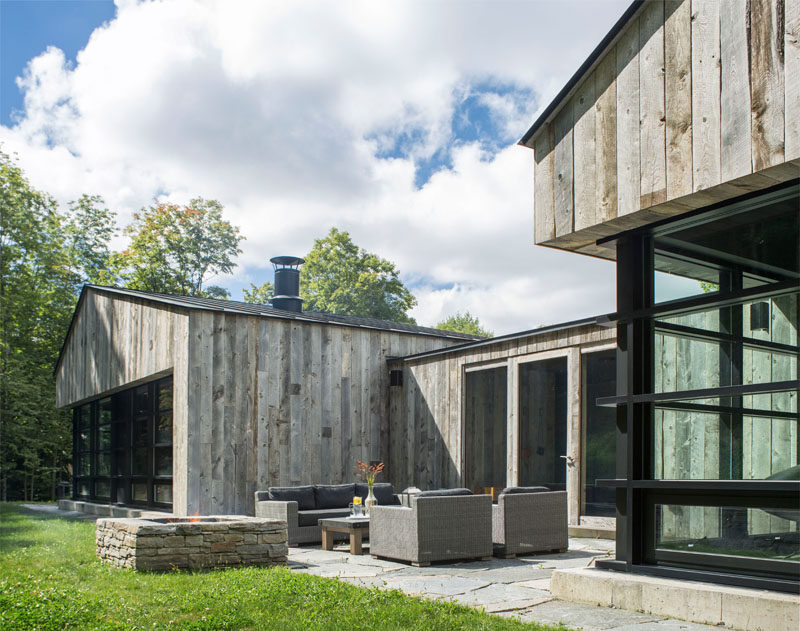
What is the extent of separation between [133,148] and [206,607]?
47.7 ft

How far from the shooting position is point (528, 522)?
7.44 meters

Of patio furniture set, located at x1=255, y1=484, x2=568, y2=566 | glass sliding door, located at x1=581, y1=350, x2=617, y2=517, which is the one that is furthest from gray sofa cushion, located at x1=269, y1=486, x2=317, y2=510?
glass sliding door, located at x1=581, y1=350, x2=617, y2=517

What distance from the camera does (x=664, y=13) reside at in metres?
4.36

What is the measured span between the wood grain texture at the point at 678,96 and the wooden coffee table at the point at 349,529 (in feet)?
15.8

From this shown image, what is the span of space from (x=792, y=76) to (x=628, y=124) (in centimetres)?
103

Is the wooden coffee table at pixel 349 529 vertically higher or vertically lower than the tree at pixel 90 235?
lower

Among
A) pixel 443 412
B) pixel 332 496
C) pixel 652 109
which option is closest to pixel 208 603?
pixel 652 109

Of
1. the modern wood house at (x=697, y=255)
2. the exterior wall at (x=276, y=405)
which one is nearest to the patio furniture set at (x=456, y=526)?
the exterior wall at (x=276, y=405)

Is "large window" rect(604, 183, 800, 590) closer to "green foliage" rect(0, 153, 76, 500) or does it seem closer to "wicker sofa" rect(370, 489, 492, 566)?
"wicker sofa" rect(370, 489, 492, 566)

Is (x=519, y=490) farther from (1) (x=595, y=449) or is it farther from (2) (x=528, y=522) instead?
(1) (x=595, y=449)

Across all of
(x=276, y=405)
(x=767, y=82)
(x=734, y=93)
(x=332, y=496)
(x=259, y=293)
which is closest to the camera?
(x=767, y=82)

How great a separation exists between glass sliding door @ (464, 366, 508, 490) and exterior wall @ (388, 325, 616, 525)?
182mm

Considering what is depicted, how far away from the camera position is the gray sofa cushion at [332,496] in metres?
9.42

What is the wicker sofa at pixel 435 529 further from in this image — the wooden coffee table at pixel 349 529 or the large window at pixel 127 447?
the large window at pixel 127 447
